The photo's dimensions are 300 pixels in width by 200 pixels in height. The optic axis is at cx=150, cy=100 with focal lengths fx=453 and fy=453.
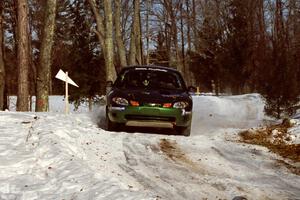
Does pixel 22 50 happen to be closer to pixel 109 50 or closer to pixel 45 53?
pixel 45 53

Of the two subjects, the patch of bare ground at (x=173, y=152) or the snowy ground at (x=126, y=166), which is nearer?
the snowy ground at (x=126, y=166)

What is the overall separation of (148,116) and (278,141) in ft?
9.21

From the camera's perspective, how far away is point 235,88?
1613 inches

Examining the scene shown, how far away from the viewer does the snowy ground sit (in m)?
5.64

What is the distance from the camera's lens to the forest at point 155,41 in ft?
47.4

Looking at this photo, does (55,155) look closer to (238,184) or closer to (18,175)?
(18,175)

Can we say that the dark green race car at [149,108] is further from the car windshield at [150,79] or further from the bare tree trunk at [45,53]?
the bare tree trunk at [45,53]

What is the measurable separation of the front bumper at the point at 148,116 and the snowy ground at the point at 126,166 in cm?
50

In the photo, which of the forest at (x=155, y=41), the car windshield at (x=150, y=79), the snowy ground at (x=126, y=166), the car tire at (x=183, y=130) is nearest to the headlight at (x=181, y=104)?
the car tire at (x=183, y=130)

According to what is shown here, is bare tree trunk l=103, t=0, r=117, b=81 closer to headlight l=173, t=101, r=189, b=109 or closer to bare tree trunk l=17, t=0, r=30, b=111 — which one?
bare tree trunk l=17, t=0, r=30, b=111

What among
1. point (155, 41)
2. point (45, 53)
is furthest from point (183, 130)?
point (155, 41)

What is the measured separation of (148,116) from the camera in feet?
32.5

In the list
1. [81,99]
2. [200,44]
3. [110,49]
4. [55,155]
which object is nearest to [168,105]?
[55,155]

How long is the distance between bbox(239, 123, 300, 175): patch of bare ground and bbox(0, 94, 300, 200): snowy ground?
0.68 ft
